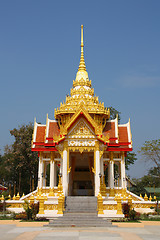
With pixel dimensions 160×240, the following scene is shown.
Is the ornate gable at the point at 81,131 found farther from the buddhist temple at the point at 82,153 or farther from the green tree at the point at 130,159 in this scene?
the green tree at the point at 130,159

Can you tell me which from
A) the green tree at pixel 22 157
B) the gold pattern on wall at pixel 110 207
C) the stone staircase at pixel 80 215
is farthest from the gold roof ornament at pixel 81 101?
the green tree at pixel 22 157

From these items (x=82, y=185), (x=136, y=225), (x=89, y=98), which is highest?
(x=89, y=98)

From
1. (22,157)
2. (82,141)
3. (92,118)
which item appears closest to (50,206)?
(82,141)

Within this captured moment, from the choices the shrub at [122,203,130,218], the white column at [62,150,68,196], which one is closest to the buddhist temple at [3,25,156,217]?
the white column at [62,150,68,196]

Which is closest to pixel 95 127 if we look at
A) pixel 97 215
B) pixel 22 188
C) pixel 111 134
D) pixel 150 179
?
pixel 111 134

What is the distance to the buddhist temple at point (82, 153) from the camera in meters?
16.9

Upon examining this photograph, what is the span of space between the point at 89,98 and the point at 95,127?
208 inches

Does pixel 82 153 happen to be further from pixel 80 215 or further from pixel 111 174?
pixel 80 215

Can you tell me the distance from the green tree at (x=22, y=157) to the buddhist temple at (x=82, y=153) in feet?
27.8

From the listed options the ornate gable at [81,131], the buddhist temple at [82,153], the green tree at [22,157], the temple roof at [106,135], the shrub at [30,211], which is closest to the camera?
the shrub at [30,211]

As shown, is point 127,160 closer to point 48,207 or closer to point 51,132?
point 51,132

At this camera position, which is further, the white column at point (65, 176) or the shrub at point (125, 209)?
the white column at point (65, 176)

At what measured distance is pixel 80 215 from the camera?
48.3ft

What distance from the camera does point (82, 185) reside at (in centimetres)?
2597
